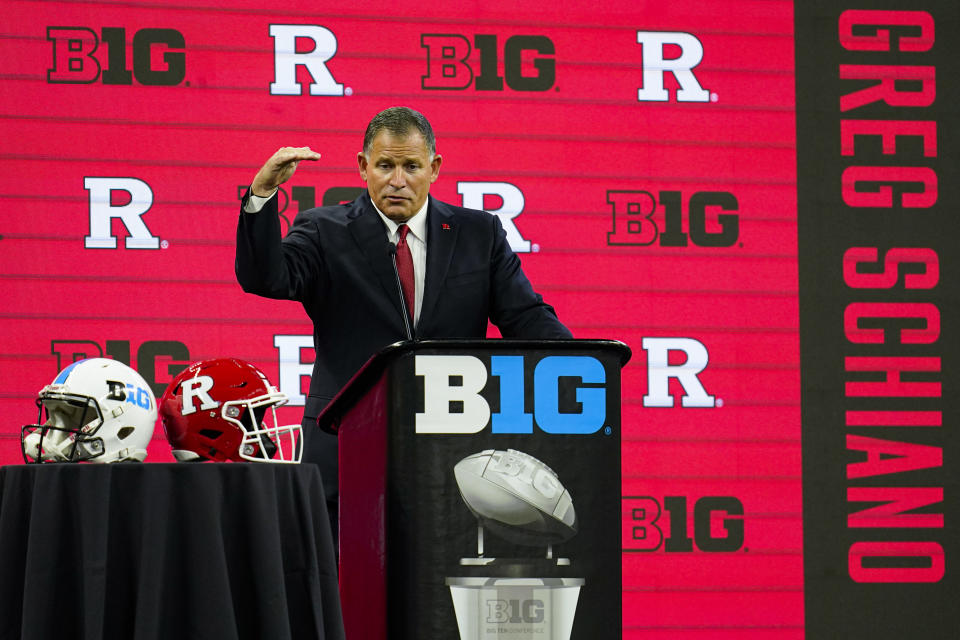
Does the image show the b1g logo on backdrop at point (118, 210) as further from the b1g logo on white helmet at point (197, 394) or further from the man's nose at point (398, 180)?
the b1g logo on white helmet at point (197, 394)

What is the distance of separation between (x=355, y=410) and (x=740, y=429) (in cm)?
229

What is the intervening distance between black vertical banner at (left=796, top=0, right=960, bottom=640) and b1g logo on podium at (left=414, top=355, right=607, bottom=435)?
2527mm

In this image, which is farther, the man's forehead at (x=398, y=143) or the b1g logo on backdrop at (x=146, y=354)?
the b1g logo on backdrop at (x=146, y=354)

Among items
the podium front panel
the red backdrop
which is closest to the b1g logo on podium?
the podium front panel

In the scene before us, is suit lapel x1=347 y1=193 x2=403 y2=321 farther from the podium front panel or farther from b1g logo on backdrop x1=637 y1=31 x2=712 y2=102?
b1g logo on backdrop x1=637 y1=31 x2=712 y2=102

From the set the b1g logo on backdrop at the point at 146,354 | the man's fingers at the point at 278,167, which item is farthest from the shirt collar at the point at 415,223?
the b1g logo on backdrop at the point at 146,354

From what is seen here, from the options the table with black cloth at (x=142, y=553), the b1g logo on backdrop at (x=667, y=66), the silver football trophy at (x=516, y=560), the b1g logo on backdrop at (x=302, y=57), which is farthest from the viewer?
the b1g logo on backdrop at (x=667, y=66)

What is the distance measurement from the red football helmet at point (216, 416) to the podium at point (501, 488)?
501 millimetres

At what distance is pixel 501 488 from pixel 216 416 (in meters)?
0.75

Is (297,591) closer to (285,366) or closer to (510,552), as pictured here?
(510,552)

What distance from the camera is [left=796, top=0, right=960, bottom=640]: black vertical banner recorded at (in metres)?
4.11

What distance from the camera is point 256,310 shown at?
157 inches

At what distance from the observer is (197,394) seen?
89.7 inches

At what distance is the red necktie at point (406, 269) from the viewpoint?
2.57 metres
